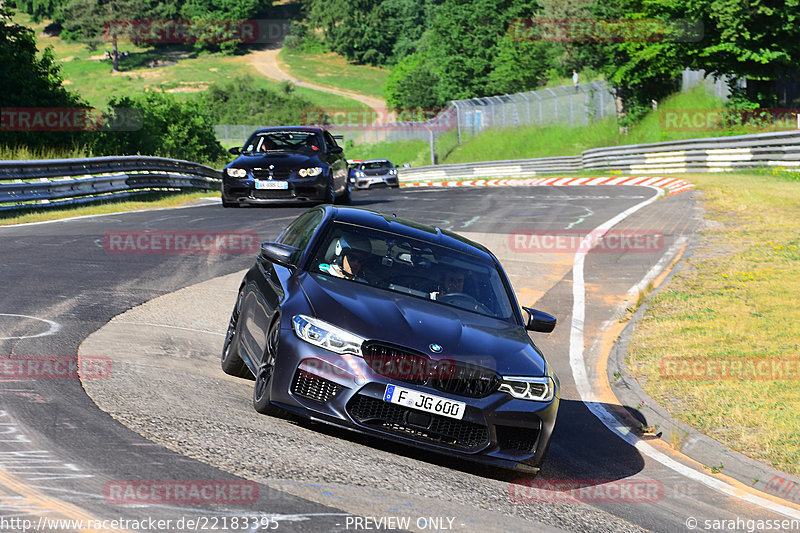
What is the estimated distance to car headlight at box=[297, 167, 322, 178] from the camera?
1945 centimetres

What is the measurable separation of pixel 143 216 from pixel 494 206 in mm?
8588

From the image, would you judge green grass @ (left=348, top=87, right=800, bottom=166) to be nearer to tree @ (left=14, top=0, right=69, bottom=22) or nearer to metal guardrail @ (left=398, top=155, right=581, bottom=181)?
metal guardrail @ (left=398, top=155, right=581, bottom=181)

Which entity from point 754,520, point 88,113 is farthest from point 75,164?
point 754,520

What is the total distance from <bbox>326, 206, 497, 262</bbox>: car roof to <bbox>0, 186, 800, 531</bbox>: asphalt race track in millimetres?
1561

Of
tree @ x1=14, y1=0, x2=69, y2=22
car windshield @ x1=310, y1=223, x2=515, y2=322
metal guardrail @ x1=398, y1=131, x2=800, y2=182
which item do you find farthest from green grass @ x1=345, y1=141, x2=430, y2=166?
tree @ x1=14, y1=0, x2=69, y2=22

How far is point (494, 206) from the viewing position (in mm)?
23828

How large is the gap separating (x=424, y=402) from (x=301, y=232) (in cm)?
257

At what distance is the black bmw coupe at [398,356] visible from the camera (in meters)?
5.95

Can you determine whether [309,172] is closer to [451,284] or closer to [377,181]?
[451,284]

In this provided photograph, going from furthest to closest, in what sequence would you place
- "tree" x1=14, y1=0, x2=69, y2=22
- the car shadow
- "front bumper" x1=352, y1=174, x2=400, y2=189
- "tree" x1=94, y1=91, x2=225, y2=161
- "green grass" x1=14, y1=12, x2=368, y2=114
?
"tree" x1=14, y1=0, x2=69, y2=22
"green grass" x1=14, y1=12, x2=368, y2=114
"front bumper" x1=352, y1=174, x2=400, y2=189
"tree" x1=94, y1=91, x2=225, y2=161
the car shadow

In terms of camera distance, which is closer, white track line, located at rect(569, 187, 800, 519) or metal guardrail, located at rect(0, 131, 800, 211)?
white track line, located at rect(569, 187, 800, 519)

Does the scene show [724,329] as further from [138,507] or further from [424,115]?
[424,115]

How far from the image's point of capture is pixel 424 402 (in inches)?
233

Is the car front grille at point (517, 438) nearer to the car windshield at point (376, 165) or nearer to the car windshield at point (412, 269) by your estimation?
the car windshield at point (412, 269)
